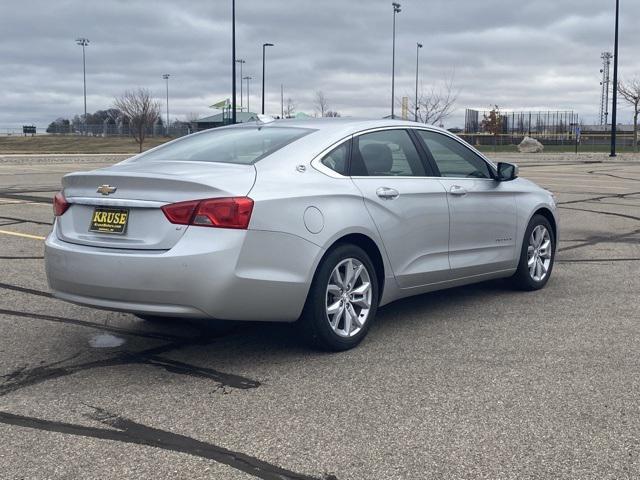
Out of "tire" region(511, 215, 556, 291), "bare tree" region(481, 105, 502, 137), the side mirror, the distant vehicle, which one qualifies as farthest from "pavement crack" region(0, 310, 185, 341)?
"bare tree" region(481, 105, 502, 137)

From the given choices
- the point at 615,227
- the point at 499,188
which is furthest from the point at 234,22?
the point at 499,188

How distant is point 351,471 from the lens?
344 cm

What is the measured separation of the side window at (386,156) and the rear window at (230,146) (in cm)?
40

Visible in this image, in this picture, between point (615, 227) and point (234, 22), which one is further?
point (234, 22)

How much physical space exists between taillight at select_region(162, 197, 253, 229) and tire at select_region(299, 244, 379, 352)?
2.28ft

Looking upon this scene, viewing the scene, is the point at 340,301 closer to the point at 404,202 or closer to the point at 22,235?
the point at 404,202

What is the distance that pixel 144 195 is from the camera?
4742 millimetres

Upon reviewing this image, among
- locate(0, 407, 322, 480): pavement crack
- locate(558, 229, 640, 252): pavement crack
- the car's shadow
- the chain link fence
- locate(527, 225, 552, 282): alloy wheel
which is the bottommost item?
locate(0, 407, 322, 480): pavement crack

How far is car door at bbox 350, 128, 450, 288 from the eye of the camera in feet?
18.1

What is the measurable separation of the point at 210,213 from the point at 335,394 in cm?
123

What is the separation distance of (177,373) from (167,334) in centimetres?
97

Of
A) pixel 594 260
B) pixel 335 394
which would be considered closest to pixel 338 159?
pixel 335 394

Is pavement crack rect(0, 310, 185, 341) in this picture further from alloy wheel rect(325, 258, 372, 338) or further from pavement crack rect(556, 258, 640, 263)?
pavement crack rect(556, 258, 640, 263)

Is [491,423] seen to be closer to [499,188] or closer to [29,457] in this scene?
[29,457]
